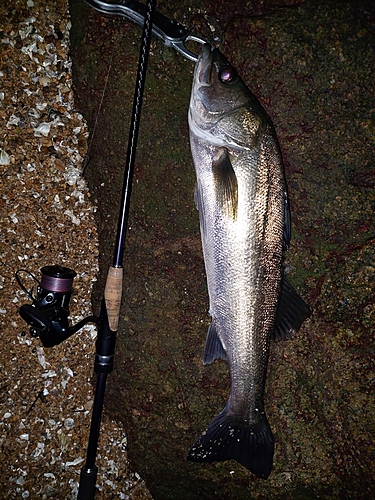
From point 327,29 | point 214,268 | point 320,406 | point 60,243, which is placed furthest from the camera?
point 60,243

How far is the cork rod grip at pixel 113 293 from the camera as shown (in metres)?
2.23

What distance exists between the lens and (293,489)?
2553 mm

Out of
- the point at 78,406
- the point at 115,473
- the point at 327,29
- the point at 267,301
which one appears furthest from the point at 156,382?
the point at 327,29

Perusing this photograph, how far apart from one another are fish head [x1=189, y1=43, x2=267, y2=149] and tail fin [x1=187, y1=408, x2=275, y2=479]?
1.43 metres

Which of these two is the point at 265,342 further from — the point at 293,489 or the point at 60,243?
the point at 60,243

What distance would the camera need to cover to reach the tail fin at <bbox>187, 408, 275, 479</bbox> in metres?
2.30

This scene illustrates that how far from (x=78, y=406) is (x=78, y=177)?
1.45 metres

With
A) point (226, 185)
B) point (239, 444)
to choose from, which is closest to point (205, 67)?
point (226, 185)

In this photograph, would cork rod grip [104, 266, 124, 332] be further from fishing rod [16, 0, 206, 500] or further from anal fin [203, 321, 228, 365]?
anal fin [203, 321, 228, 365]

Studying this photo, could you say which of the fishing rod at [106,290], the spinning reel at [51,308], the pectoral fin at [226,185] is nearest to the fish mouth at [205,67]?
the fishing rod at [106,290]

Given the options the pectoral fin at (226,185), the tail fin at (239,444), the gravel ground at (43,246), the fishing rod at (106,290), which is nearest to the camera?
the pectoral fin at (226,185)

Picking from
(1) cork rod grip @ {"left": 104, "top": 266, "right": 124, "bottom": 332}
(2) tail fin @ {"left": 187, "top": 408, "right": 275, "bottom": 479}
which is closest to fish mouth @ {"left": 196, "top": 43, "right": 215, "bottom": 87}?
(1) cork rod grip @ {"left": 104, "top": 266, "right": 124, "bottom": 332}

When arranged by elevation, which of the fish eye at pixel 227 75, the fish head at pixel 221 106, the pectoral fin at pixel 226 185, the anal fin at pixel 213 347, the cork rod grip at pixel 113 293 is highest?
the fish eye at pixel 227 75

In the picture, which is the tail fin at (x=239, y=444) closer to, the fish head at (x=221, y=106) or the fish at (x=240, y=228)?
the fish at (x=240, y=228)
